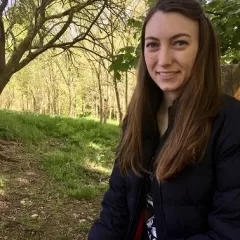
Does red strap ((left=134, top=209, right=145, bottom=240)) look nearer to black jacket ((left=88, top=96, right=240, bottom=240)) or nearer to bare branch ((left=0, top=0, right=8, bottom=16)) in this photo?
black jacket ((left=88, top=96, right=240, bottom=240))

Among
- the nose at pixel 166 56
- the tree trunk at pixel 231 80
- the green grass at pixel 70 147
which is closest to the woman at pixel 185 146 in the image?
the nose at pixel 166 56

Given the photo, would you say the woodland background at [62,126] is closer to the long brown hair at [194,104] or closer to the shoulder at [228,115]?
the long brown hair at [194,104]

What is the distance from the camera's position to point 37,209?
3.95m

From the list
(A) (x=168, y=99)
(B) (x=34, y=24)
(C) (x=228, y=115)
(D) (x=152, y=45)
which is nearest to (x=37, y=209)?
(B) (x=34, y=24)

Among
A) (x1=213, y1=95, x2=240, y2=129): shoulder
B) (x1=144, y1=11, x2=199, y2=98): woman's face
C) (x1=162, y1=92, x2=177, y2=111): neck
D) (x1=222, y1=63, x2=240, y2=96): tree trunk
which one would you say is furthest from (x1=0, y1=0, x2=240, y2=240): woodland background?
(x1=213, y1=95, x2=240, y2=129): shoulder

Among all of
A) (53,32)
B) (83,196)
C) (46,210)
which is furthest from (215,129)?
(53,32)

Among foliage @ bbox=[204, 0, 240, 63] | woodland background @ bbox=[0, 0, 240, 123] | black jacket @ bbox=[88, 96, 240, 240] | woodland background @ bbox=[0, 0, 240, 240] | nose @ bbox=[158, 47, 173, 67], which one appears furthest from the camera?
woodland background @ bbox=[0, 0, 240, 240]

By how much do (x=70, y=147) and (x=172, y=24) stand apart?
6005mm

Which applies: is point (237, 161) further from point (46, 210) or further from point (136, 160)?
point (46, 210)

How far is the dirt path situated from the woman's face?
2.61 m

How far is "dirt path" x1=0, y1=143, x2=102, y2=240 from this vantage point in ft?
11.2

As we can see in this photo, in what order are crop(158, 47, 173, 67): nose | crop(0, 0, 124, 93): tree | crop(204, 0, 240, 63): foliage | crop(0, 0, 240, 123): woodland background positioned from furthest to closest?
crop(0, 0, 124, 93): tree < crop(0, 0, 240, 123): woodland background < crop(204, 0, 240, 63): foliage < crop(158, 47, 173, 67): nose

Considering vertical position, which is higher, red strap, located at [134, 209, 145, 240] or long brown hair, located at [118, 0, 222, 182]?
long brown hair, located at [118, 0, 222, 182]

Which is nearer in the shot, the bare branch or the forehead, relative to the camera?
the forehead
